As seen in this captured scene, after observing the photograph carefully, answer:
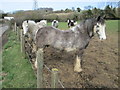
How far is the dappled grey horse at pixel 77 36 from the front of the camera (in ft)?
22.9

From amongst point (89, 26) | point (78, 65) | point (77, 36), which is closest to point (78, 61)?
point (78, 65)

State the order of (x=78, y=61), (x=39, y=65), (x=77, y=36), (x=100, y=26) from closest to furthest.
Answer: (x=39, y=65)
(x=100, y=26)
(x=77, y=36)
(x=78, y=61)

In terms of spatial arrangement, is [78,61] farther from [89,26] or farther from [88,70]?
[89,26]

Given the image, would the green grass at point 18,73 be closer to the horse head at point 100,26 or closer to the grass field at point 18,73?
the grass field at point 18,73

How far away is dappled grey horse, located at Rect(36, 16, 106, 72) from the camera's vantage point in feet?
22.9

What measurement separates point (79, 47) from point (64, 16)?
131 feet

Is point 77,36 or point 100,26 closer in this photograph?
point 100,26

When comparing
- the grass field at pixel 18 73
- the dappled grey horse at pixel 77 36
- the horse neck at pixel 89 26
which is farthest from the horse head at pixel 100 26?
the grass field at pixel 18 73

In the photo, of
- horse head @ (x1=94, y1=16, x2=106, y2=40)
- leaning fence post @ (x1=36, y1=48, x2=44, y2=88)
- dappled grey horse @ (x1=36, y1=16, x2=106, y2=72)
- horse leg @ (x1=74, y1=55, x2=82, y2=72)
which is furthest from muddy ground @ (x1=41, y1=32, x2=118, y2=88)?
horse head @ (x1=94, y1=16, x2=106, y2=40)

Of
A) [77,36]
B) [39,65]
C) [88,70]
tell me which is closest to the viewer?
[39,65]

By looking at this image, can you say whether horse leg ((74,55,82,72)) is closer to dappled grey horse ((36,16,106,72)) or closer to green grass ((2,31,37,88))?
dappled grey horse ((36,16,106,72))

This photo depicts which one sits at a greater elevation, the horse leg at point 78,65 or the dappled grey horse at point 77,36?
the dappled grey horse at point 77,36

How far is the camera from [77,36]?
7031 mm

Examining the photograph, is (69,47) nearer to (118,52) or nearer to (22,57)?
(22,57)
